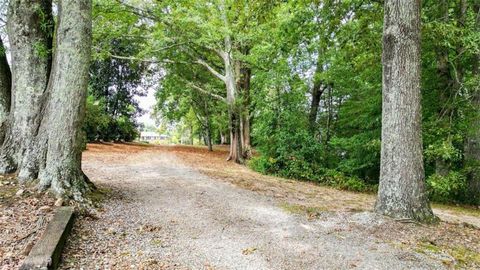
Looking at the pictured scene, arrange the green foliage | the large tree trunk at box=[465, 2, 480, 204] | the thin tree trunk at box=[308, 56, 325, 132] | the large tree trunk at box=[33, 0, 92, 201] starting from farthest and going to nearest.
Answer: the thin tree trunk at box=[308, 56, 325, 132] → the large tree trunk at box=[465, 2, 480, 204] → the green foliage → the large tree trunk at box=[33, 0, 92, 201]

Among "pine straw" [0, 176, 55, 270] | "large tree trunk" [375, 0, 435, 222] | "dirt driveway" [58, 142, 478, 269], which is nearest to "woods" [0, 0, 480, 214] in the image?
"large tree trunk" [375, 0, 435, 222]

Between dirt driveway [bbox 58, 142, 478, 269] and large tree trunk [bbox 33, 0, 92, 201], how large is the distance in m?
0.75

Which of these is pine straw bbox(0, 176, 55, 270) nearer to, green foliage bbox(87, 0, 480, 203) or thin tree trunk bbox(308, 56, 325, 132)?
green foliage bbox(87, 0, 480, 203)

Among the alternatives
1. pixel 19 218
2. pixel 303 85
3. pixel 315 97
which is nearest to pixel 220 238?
pixel 19 218

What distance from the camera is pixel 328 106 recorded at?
41.6ft

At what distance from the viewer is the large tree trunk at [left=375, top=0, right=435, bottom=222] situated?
474 cm

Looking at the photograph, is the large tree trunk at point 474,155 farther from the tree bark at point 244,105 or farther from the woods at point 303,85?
the tree bark at point 244,105

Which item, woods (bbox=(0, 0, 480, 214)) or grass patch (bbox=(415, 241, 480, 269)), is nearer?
grass patch (bbox=(415, 241, 480, 269))

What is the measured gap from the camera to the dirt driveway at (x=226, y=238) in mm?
3326

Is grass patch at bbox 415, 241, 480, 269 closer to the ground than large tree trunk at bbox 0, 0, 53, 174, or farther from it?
closer to the ground

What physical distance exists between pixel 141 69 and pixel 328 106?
15021 millimetres

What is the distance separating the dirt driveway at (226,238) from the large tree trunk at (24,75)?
1.66m

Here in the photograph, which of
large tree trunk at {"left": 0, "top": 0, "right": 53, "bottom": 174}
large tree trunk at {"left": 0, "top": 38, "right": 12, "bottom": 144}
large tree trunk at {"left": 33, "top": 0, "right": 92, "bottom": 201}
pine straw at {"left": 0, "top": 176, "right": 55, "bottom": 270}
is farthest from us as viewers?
large tree trunk at {"left": 0, "top": 38, "right": 12, "bottom": 144}

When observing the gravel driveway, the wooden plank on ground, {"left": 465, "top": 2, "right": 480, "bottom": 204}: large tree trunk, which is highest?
{"left": 465, "top": 2, "right": 480, "bottom": 204}: large tree trunk
